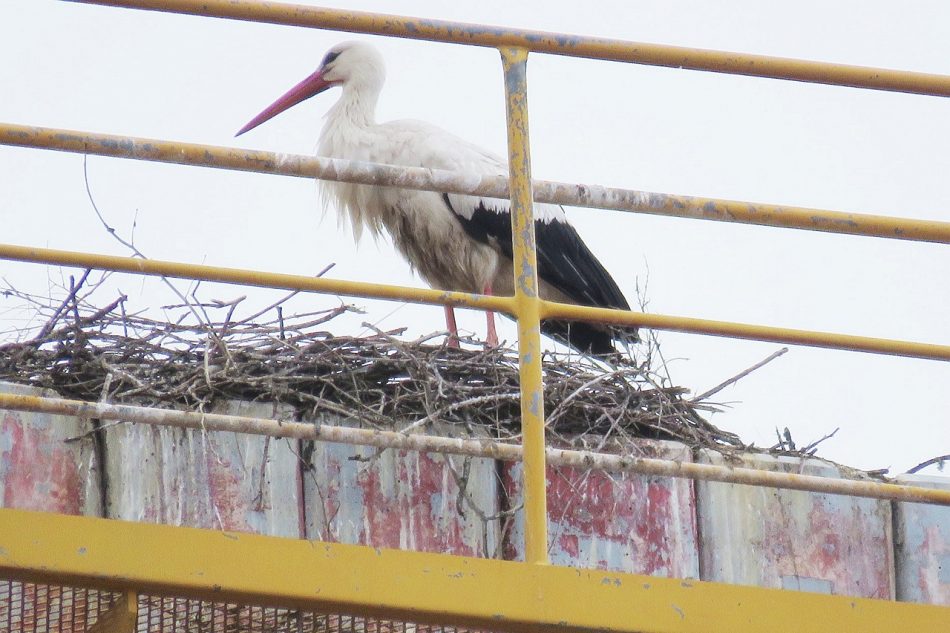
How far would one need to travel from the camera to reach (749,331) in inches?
120

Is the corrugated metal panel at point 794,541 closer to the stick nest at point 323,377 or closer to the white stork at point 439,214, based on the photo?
the stick nest at point 323,377

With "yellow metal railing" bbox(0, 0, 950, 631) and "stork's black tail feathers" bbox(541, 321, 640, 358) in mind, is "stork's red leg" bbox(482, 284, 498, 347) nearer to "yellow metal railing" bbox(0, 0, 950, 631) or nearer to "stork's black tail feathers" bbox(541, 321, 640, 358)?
"stork's black tail feathers" bbox(541, 321, 640, 358)

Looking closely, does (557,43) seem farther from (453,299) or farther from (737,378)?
(737,378)

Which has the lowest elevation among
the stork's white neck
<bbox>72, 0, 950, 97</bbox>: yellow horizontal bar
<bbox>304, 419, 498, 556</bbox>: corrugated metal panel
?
<bbox>304, 419, 498, 556</bbox>: corrugated metal panel

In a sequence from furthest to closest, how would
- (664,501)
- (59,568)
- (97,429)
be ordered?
(664,501), (97,429), (59,568)

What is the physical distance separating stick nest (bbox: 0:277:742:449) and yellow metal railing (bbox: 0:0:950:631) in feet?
5.35

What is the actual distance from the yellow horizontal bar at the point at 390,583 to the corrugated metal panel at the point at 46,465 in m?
1.61

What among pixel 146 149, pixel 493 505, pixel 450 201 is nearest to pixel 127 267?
pixel 146 149

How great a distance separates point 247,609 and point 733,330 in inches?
43.5

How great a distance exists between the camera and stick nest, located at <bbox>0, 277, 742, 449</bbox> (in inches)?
186

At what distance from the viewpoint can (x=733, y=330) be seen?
3039 mm

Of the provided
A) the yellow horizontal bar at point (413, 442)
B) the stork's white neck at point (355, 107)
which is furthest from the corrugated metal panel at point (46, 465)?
the stork's white neck at point (355, 107)

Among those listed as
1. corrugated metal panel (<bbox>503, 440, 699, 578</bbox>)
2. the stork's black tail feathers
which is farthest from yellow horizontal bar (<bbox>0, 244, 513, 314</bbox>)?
the stork's black tail feathers

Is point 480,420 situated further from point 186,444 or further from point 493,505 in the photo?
point 186,444
